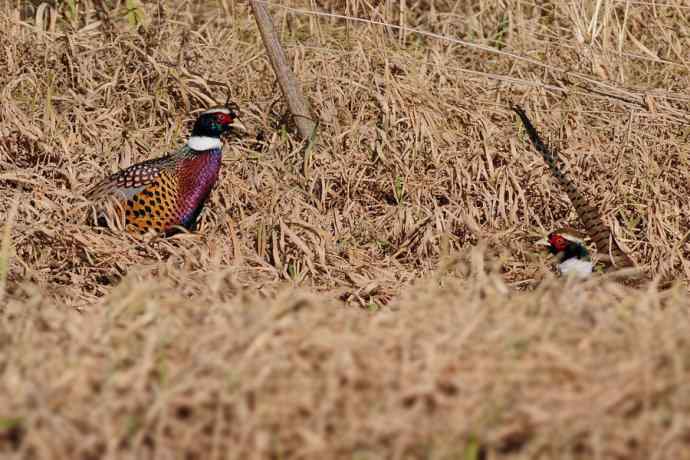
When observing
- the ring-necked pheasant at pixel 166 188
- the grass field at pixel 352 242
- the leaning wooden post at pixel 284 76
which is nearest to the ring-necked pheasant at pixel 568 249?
the grass field at pixel 352 242

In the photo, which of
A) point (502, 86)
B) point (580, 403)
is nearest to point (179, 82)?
point (502, 86)

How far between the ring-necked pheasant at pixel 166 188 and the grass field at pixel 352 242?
130 millimetres

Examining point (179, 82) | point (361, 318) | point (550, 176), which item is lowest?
point (550, 176)

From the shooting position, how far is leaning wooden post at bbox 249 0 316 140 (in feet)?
16.1

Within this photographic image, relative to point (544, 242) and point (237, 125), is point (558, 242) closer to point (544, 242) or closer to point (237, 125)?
point (544, 242)

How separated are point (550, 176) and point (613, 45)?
1106 mm

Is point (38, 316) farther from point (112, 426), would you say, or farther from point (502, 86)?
point (502, 86)

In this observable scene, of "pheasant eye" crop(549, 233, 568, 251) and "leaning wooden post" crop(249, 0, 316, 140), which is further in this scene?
"leaning wooden post" crop(249, 0, 316, 140)

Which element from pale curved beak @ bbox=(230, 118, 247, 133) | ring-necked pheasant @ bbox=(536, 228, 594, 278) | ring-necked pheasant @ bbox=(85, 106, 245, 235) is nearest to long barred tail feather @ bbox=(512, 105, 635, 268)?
ring-necked pheasant @ bbox=(536, 228, 594, 278)

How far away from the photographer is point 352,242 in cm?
463

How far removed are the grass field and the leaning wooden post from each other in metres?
0.09

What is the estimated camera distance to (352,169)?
4867mm

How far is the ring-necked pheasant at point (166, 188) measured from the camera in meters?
4.51

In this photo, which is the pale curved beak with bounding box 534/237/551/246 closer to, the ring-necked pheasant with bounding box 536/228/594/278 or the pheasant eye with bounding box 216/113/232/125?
the ring-necked pheasant with bounding box 536/228/594/278
